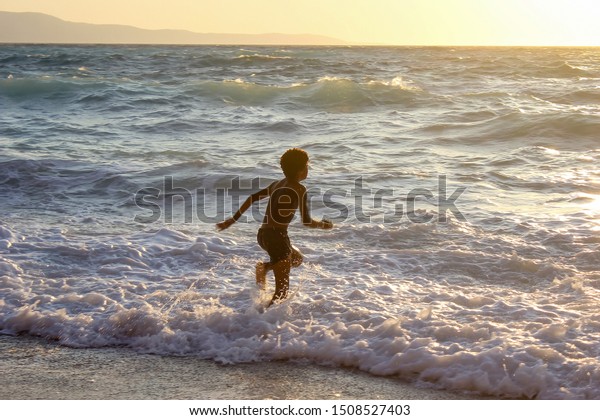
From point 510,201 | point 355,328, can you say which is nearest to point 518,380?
point 355,328

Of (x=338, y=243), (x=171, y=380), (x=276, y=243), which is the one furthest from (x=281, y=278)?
(x=338, y=243)

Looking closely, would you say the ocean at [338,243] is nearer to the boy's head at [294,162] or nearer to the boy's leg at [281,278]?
the boy's leg at [281,278]

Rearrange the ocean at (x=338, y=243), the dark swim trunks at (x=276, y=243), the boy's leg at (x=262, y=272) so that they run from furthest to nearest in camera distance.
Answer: the boy's leg at (x=262, y=272) → the dark swim trunks at (x=276, y=243) → the ocean at (x=338, y=243)

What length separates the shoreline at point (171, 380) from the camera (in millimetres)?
4434

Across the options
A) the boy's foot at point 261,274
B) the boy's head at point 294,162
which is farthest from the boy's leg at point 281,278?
the boy's head at point 294,162

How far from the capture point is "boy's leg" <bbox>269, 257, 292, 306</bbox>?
5660 mm

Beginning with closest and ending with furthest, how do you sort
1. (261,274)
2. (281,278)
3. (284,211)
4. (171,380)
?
(171,380), (284,211), (281,278), (261,274)

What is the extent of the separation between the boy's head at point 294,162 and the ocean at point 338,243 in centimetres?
107

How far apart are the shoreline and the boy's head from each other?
139cm

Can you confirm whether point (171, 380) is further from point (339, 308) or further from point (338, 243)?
point (338, 243)

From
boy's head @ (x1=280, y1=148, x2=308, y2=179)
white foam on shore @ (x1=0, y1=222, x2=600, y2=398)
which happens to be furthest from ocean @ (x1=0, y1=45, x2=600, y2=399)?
boy's head @ (x1=280, y1=148, x2=308, y2=179)

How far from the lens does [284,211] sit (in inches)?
219

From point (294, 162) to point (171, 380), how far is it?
1.78 metres

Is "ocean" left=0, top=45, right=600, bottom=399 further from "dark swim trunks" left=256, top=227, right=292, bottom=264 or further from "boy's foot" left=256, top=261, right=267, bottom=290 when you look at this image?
"dark swim trunks" left=256, top=227, right=292, bottom=264
